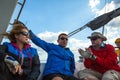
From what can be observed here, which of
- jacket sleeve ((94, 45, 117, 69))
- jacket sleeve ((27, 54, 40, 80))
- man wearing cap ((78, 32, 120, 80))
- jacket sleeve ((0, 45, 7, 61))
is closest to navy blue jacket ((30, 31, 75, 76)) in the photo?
man wearing cap ((78, 32, 120, 80))

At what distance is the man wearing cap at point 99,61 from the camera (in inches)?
204

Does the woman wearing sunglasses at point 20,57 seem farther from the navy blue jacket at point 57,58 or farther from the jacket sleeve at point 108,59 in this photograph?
the jacket sleeve at point 108,59

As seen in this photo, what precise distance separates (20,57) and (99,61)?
148 cm

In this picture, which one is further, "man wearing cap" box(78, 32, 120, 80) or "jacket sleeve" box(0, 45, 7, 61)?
"man wearing cap" box(78, 32, 120, 80)

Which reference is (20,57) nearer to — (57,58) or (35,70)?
(35,70)

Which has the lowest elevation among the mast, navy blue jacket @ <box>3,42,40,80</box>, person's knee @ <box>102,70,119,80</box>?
person's knee @ <box>102,70,119,80</box>

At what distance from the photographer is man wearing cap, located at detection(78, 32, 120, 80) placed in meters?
5.19

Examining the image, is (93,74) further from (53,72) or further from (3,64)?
(3,64)

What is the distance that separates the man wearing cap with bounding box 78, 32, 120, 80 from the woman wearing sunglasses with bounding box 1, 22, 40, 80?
3.31 feet

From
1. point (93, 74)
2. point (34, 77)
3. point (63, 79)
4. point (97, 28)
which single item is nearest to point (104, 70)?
point (93, 74)

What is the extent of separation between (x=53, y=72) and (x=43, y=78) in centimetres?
23

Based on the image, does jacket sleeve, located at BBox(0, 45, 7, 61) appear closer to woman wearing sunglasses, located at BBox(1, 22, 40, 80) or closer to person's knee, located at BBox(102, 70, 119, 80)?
woman wearing sunglasses, located at BBox(1, 22, 40, 80)

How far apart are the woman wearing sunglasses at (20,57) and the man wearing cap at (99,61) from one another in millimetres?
1009

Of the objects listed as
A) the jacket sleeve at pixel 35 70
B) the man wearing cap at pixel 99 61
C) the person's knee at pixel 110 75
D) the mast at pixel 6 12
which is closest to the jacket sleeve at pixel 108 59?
the man wearing cap at pixel 99 61
